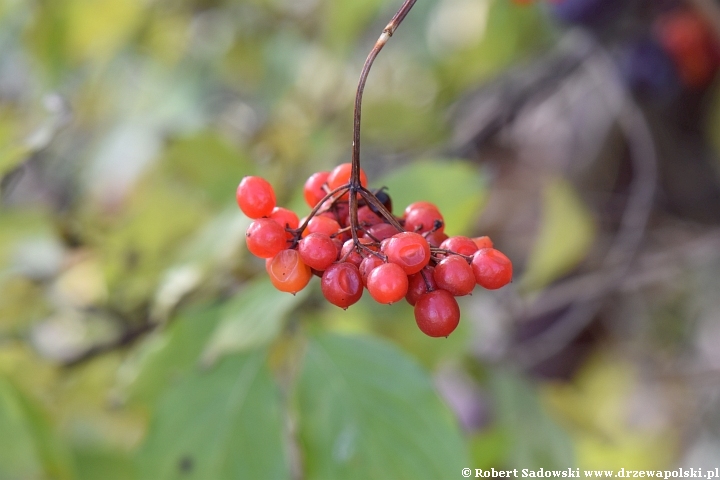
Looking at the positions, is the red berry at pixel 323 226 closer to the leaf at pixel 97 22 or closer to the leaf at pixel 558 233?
the leaf at pixel 558 233

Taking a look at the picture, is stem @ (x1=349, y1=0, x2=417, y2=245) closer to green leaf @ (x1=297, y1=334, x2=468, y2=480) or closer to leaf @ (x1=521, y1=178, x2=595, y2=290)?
green leaf @ (x1=297, y1=334, x2=468, y2=480)

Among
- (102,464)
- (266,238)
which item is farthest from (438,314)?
(102,464)

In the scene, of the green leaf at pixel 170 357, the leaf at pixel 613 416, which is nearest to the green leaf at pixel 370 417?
the green leaf at pixel 170 357

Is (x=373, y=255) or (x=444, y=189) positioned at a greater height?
(x=444, y=189)

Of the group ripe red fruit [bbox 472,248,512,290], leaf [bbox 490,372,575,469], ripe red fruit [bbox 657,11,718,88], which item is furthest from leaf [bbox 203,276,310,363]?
ripe red fruit [bbox 657,11,718,88]

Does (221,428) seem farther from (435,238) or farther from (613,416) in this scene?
(613,416)
